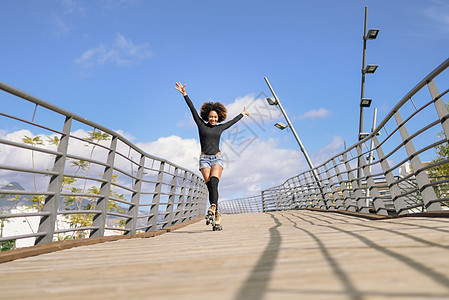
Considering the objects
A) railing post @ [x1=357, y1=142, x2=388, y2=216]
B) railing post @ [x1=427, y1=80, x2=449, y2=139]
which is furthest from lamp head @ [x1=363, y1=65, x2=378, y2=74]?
railing post @ [x1=427, y1=80, x2=449, y2=139]

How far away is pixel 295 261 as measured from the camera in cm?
188

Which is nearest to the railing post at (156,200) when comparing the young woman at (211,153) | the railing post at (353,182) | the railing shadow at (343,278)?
the young woman at (211,153)

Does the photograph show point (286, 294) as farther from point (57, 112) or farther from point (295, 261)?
point (57, 112)

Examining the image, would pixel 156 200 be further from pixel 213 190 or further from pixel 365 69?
pixel 365 69

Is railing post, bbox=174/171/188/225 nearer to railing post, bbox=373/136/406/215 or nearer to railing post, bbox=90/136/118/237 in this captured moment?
railing post, bbox=90/136/118/237

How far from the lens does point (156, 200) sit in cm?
704

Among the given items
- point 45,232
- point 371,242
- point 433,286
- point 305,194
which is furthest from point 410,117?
point 305,194

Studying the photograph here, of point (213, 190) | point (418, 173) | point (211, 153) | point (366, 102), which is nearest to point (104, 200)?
point (213, 190)

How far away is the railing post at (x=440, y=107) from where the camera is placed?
13.1 ft

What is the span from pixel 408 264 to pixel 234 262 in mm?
899

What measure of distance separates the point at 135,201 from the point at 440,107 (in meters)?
4.65

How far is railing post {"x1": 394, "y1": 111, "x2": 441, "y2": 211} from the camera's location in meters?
4.54

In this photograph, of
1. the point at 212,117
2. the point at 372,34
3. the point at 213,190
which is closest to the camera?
the point at 213,190

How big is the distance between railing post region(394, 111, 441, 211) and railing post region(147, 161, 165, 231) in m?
4.43
